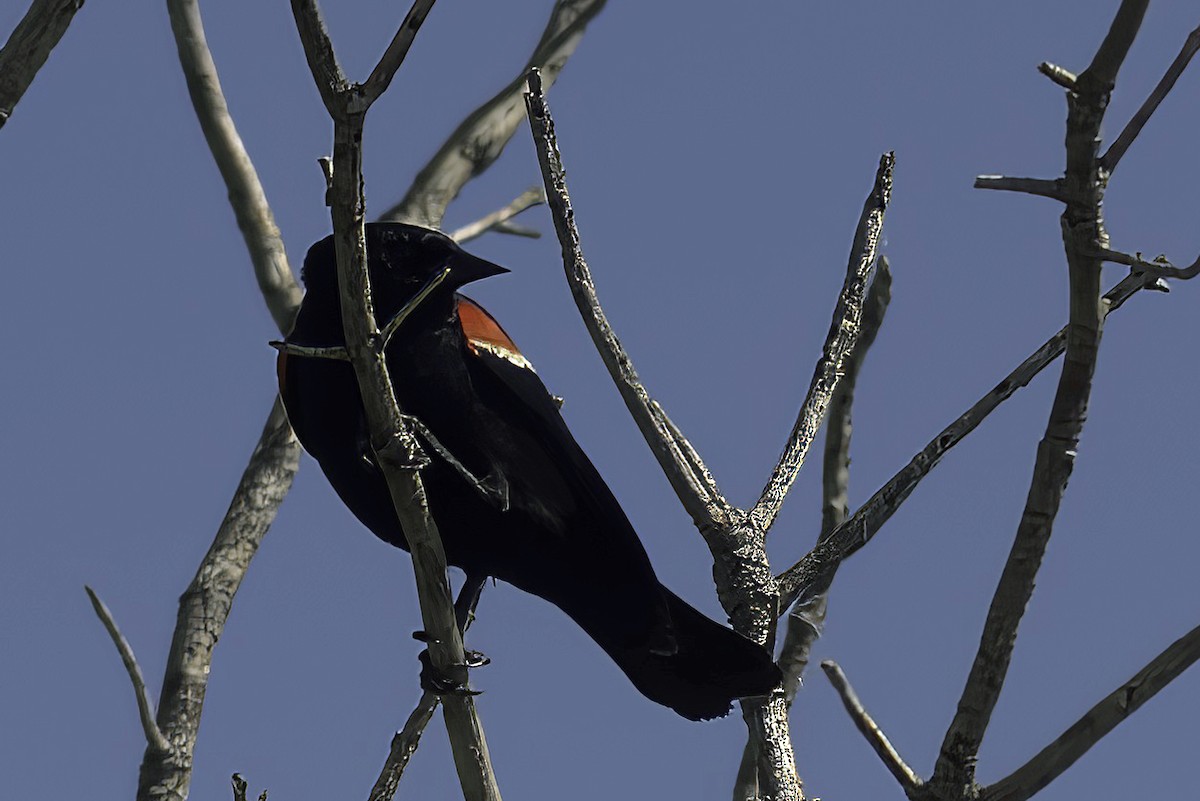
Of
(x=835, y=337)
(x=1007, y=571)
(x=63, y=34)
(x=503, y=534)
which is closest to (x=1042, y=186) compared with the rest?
(x=1007, y=571)

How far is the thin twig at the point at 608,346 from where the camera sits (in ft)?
11.3

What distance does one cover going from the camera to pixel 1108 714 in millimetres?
2896

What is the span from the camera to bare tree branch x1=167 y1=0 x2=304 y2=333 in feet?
20.8

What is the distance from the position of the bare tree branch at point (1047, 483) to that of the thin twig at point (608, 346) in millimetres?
679

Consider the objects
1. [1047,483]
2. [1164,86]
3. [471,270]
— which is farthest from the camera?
[471,270]

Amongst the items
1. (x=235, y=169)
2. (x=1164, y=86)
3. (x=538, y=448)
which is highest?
(x=235, y=169)

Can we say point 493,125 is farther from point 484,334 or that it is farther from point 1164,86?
point 1164,86

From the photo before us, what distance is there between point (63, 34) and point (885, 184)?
6.43 feet

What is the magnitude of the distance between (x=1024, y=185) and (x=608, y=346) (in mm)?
1061

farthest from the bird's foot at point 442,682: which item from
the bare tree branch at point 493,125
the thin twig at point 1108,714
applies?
the bare tree branch at point 493,125

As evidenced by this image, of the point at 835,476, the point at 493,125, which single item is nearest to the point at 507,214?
the point at 493,125

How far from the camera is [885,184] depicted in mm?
3971

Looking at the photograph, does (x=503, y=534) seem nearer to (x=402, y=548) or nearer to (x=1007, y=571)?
(x=402, y=548)

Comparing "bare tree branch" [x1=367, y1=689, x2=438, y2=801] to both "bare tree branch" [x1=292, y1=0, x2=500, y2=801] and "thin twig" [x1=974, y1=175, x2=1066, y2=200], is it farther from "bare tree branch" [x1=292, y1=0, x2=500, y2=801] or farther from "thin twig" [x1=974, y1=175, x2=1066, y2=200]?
"thin twig" [x1=974, y1=175, x2=1066, y2=200]
